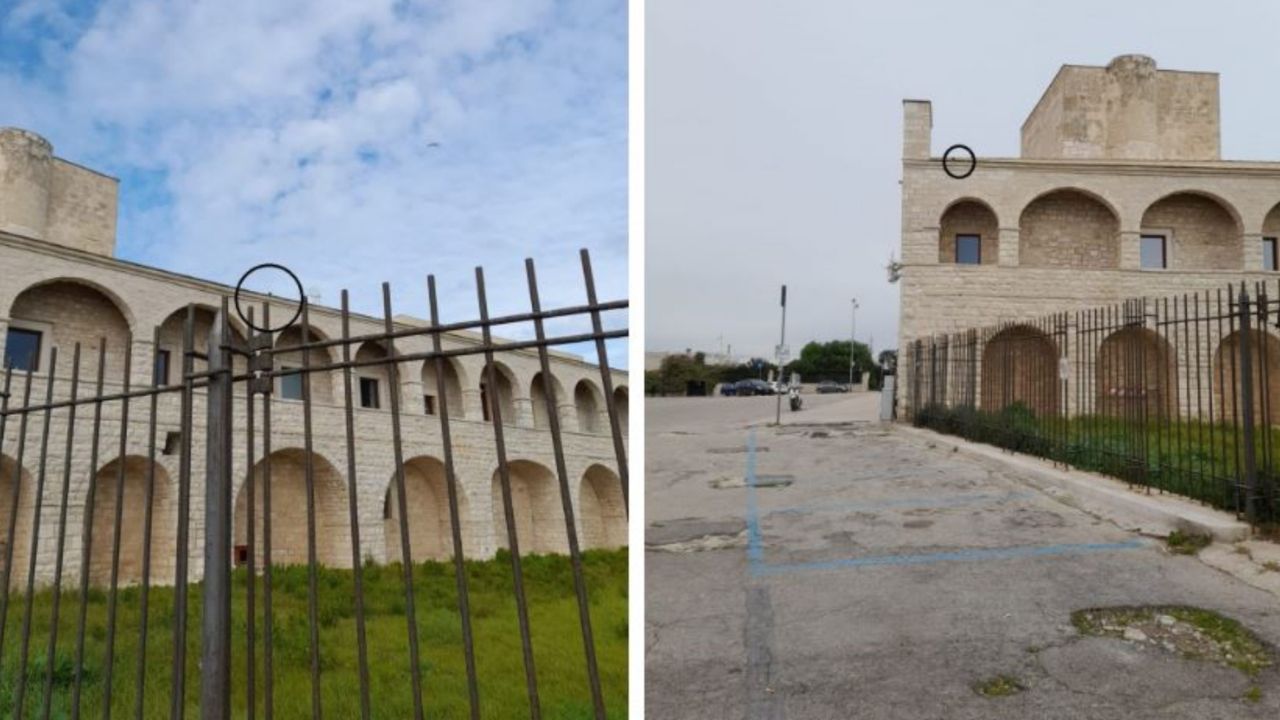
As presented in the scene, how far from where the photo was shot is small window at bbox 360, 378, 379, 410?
77.6 feet

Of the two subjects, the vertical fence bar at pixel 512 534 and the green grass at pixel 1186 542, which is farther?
the green grass at pixel 1186 542

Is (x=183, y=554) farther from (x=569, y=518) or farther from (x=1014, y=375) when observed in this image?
(x=1014, y=375)

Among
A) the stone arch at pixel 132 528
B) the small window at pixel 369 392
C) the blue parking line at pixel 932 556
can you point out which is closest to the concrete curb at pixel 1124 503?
the blue parking line at pixel 932 556

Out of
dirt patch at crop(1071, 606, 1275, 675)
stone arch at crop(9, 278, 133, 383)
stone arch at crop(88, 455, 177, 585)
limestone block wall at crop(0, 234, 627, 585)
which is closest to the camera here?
dirt patch at crop(1071, 606, 1275, 675)

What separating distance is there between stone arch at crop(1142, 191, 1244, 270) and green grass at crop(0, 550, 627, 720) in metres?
15.5

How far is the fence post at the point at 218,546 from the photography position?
2.66 metres

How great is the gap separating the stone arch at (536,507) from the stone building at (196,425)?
0.05 m

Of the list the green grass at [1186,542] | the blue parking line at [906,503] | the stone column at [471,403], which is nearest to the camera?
the green grass at [1186,542]

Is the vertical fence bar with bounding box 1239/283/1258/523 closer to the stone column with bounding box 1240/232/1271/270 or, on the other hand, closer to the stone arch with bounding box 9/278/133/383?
the stone arch with bounding box 9/278/133/383

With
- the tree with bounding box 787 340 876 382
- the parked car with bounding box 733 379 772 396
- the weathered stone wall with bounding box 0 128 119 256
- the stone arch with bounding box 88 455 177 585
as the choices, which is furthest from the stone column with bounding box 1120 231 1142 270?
the tree with bounding box 787 340 876 382

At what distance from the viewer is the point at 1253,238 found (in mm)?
21016

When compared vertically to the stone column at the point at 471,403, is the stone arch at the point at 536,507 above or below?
below

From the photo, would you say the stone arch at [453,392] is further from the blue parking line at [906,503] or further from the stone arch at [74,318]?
the blue parking line at [906,503]

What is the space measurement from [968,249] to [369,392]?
15123 millimetres
